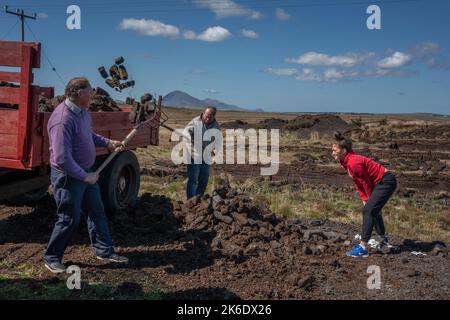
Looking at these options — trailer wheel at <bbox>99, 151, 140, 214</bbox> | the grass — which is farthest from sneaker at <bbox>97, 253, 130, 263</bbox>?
trailer wheel at <bbox>99, 151, 140, 214</bbox>

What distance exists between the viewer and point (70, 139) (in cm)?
446

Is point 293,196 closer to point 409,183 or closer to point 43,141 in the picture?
point 409,183

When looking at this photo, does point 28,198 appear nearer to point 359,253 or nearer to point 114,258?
point 114,258

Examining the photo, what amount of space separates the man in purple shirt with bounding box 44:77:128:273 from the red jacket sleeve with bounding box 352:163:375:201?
2807 millimetres

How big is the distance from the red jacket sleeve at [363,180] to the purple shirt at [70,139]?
3.12 metres

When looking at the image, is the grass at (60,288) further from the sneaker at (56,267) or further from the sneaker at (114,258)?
the sneaker at (114,258)

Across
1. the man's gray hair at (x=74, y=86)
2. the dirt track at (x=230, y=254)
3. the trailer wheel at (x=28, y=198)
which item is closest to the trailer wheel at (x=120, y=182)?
the dirt track at (x=230, y=254)

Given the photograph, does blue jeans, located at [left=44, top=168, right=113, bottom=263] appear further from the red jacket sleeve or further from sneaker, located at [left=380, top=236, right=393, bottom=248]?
sneaker, located at [left=380, top=236, right=393, bottom=248]

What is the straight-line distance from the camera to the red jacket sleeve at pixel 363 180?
5.89 meters

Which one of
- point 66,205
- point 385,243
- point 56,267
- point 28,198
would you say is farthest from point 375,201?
point 28,198

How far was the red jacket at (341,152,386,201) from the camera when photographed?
5.86 metres
